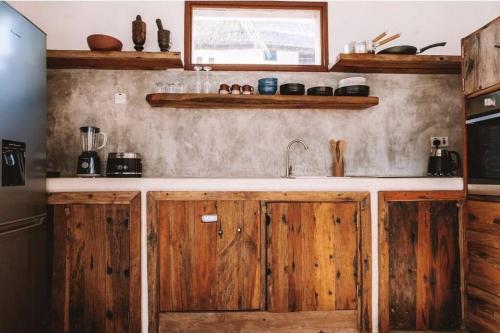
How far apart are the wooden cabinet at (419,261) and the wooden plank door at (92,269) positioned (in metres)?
1.76

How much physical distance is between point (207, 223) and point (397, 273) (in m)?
1.36

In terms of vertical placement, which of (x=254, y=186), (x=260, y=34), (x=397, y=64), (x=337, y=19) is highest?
(x=337, y=19)

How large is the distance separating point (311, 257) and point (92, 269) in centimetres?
147

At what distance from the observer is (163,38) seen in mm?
3055

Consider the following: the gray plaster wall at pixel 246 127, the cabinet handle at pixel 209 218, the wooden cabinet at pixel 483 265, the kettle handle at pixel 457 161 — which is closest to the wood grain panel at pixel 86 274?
the cabinet handle at pixel 209 218

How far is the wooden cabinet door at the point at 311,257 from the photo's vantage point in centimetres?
264

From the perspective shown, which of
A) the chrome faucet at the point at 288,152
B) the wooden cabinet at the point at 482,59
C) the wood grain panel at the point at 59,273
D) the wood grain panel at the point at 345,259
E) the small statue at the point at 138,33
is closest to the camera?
the wooden cabinet at the point at 482,59

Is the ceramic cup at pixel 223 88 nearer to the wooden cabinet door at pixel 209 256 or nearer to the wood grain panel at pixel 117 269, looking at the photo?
the wooden cabinet door at pixel 209 256

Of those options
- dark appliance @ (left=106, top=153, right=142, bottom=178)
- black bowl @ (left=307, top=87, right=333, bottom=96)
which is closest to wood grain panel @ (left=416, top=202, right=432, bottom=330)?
black bowl @ (left=307, top=87, right=333, bottom=96)

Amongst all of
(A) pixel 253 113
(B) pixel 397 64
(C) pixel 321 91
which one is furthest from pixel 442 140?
(A) pixel 253 113

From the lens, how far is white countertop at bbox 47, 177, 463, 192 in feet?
8.57

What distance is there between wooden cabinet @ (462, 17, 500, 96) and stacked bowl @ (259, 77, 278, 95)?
138 cm

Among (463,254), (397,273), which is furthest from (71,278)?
(463,254)

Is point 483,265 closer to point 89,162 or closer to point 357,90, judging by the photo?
point 357,90
